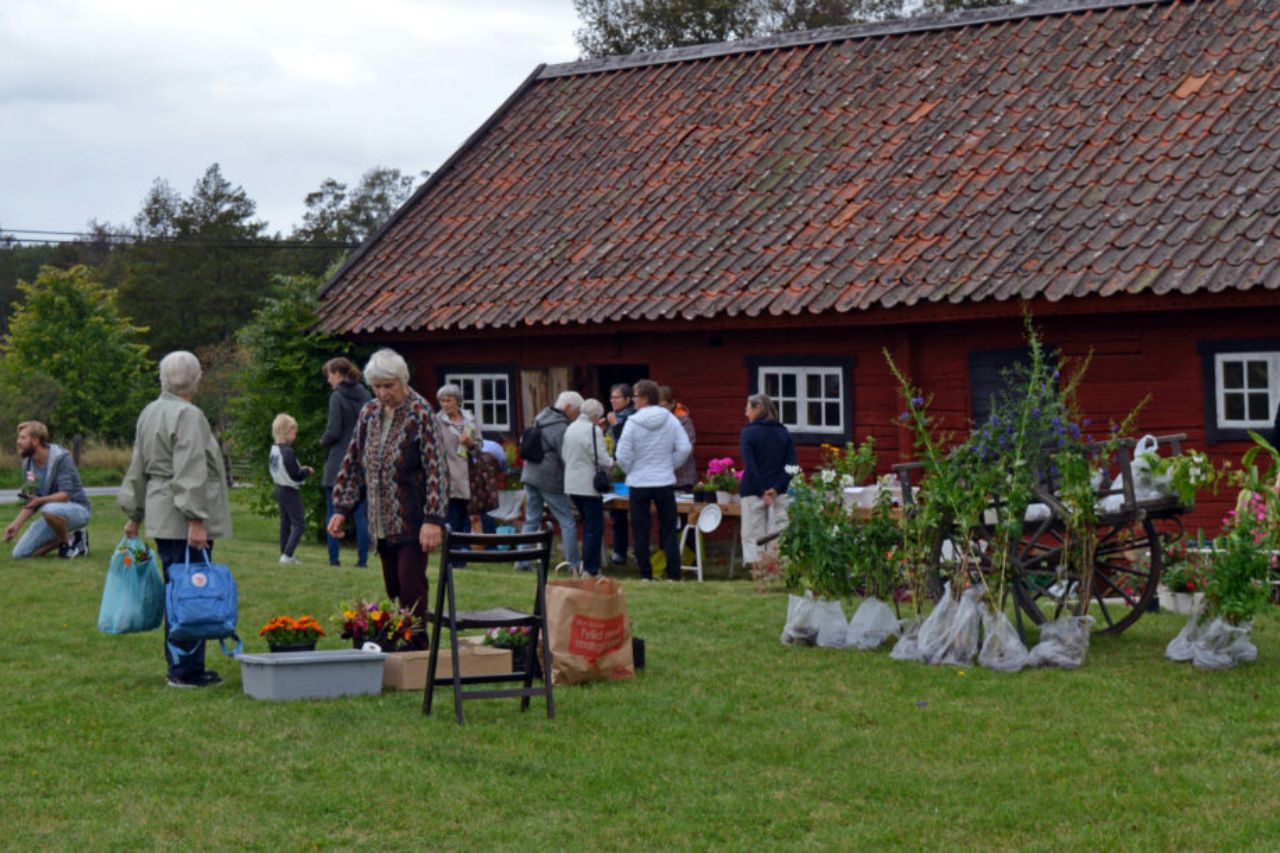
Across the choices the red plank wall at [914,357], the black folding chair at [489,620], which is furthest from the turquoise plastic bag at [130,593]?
the red plank wall at [914,357]

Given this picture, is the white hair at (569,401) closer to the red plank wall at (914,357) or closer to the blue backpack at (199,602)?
the red plank wall at (914,357)

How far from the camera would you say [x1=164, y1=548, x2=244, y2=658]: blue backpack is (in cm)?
877

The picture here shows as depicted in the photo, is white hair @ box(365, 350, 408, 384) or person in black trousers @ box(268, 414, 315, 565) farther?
person in black trousers @ box(268, 414, 315, 565)

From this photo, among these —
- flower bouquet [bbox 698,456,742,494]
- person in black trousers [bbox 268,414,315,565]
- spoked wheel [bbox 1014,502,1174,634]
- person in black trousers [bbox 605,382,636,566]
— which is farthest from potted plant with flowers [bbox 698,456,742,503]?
spoked wheel [bbox 1014,502,1174,634]

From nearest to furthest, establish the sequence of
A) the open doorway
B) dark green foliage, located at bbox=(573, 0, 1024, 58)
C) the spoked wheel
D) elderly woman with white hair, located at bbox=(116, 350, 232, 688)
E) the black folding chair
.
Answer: the black folding chair → elderly woman with white hair, located at bbox=(116, 350, 232, 688) → the spoked wheel → the open doorway → dark green foliage, located at bbox=(573, 0, 1024, 58)

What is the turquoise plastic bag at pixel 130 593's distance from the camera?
29.8 feet

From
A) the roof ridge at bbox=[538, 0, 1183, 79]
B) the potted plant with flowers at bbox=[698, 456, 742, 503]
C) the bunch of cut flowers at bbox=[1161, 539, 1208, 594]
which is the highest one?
the roof ridge at bbox=[538, 0, 1183, 79]

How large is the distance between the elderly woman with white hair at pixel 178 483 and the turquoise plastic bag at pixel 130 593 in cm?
11

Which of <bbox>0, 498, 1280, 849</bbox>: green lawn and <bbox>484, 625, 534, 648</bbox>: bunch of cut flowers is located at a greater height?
<bbox>484, 625, 534, 648</bbox>: bunch of cut flowers

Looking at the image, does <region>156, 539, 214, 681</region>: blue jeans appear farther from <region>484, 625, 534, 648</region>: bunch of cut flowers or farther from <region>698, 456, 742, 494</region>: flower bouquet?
<region>698, 456, 742, 494</region>: flower bouquet

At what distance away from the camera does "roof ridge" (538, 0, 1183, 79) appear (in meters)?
18.6

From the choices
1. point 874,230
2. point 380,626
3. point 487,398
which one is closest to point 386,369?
point 380,626

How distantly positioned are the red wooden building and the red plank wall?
0.03 metres

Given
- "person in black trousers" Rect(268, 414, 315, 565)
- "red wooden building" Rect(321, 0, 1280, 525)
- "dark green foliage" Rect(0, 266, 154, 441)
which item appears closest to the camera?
"red wooden building" Rect(321, 0, 1280, 525)
